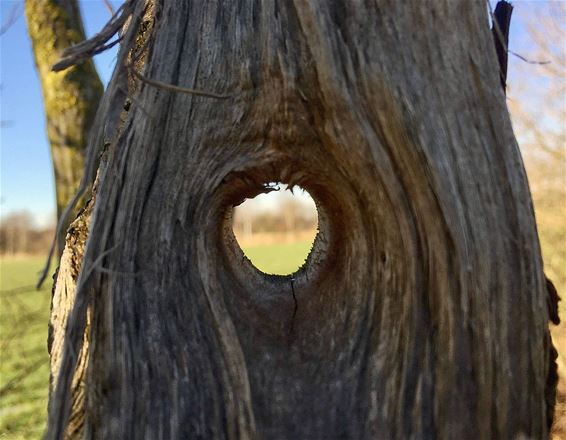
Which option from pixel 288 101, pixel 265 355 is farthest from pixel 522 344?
A: pixel 288 101

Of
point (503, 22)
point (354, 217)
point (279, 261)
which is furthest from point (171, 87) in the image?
point (279, 261)

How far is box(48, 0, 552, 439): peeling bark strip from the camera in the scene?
143 centimetres

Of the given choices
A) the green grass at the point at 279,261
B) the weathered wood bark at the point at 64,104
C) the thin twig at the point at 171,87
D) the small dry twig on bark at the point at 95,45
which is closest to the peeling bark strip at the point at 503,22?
the thin twig at the point at 171,87

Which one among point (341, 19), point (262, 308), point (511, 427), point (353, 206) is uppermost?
point (341, 19)

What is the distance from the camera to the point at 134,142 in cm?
155

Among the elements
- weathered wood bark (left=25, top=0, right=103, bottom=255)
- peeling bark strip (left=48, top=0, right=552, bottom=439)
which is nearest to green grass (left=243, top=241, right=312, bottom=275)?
weathered wood bark (left=25, top=0, right=103, bottom=255)

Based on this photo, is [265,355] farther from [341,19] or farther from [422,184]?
[341,19]

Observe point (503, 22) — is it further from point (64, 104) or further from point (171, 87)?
point (64, 104)

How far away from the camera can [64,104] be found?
3688 millimetres

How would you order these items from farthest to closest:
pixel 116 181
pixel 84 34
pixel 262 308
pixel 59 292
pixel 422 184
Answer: pixel 84 34 < pixel 59 292 < pixel 262 308 < pixel 116 181 < pixel 422 184

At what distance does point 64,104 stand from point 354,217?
9.16 feet

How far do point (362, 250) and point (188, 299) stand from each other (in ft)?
1.72

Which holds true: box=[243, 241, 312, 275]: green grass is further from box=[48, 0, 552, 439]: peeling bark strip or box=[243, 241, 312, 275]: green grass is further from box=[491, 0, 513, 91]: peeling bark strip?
box=[48, 0, 552, 439]: peeling bark strip

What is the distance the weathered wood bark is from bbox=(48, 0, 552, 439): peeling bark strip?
2.30 meters
